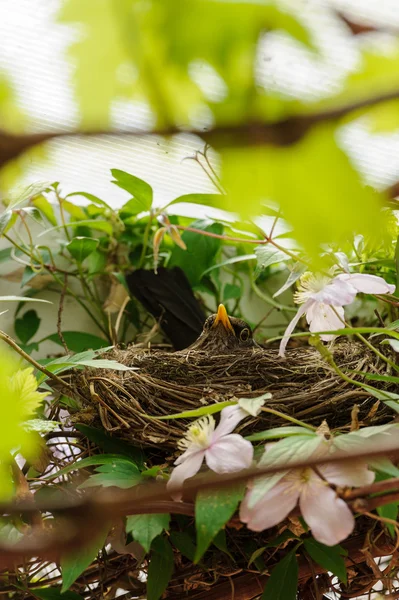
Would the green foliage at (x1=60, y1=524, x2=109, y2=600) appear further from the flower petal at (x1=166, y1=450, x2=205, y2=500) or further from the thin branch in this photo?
the thin branch

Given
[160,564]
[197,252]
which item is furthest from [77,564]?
[197,252]

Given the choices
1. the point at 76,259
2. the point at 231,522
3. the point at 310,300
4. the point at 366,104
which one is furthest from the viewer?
the point at 76,259

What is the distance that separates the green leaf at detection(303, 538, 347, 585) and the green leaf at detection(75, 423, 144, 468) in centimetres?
22

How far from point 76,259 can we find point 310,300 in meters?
0.54

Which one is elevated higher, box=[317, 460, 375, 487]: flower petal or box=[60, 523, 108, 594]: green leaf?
box=[317, 460, 375, 487]: flower petal

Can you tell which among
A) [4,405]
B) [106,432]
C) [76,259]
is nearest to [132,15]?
[4,405]

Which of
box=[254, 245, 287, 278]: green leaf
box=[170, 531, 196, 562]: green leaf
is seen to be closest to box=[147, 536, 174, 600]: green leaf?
box=[170, 531, 196, 562]: green leaf

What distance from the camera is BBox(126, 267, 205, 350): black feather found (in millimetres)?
1118

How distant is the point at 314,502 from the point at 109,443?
0.32 metres

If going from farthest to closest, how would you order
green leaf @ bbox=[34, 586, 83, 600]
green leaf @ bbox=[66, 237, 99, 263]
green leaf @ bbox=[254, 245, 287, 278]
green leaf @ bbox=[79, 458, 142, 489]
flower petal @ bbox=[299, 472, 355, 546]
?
green leaf @ bbox=[66, 237, 99, 263] → green leaf @ bbox=[254, 245, 287, 278] → green leaf @ bbox=[34, 586, 83, 600] → green leaf @ bbox=[79, 458, 142, 489] → flower petal @ bbox=[299, 472, 355, 546]

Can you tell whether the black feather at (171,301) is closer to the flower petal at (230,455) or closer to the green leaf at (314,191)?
the flower petal at (230,455)

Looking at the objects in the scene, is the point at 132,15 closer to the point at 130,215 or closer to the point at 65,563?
the point at 65,563

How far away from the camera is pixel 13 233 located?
1181mm

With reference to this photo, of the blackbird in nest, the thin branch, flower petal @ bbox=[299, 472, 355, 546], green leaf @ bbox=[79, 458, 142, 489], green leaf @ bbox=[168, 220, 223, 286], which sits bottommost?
the blackbird in nest
